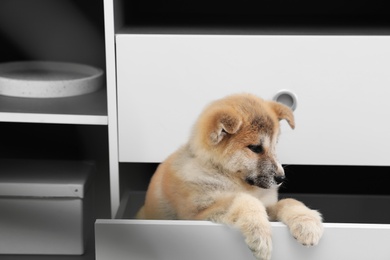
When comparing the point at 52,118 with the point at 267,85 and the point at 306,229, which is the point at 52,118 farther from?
the point at 306,229

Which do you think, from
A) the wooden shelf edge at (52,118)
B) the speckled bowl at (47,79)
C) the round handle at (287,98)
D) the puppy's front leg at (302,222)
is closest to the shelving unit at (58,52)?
the speckled bowl at (47,79)

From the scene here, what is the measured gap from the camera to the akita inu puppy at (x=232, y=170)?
1037 millimetres

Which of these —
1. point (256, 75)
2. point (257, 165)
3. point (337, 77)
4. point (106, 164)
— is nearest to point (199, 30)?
point (256, 75)

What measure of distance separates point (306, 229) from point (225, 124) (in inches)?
7.9

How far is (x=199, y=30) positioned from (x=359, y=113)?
0.36m

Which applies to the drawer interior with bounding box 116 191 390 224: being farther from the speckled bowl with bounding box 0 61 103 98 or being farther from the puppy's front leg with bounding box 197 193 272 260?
the puppy's front leg with bounding box 197 193 272 260

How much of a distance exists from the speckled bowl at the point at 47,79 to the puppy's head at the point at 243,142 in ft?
1.53

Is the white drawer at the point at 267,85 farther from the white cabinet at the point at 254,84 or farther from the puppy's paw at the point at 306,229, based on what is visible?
the puppy's paw at the point at 306,229

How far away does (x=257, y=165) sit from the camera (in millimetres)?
1074

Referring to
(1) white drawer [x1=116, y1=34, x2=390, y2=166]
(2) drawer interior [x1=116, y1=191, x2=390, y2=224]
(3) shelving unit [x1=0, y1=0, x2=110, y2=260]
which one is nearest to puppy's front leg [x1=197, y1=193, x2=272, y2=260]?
(1) white drawer [x1=116, y1=34, x2=390, y2=166]

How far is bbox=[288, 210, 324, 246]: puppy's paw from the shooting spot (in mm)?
974

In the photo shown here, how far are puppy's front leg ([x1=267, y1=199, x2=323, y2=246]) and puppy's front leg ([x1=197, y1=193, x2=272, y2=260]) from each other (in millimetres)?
40

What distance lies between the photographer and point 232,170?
3.59ft

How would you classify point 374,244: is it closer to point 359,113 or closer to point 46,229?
point 359,113
